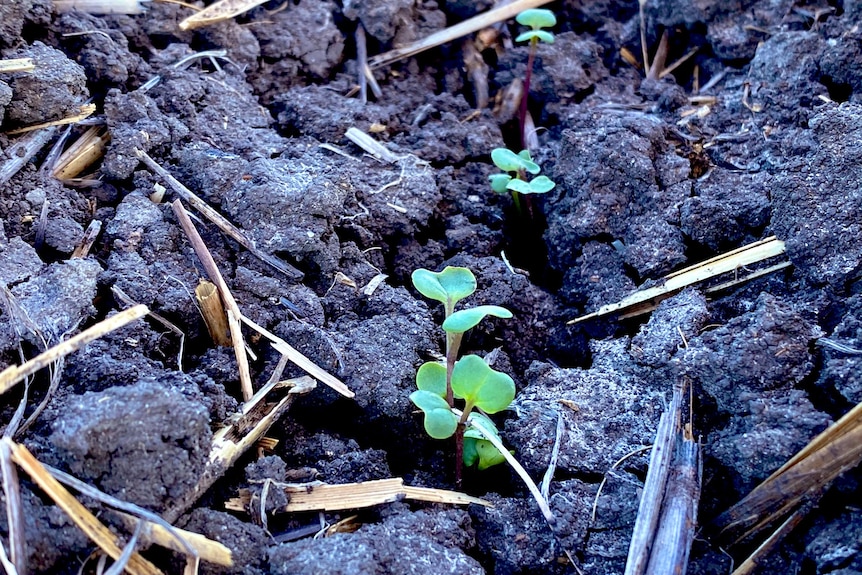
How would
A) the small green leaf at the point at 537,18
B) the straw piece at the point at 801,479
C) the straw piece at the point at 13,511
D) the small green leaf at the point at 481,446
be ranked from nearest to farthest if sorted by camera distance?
the straw piece at the point at 13,511 → the straw piece at the point at 801,479 → the small green leaf at the point at 481,446 → the small green leaf at the point at 537,18

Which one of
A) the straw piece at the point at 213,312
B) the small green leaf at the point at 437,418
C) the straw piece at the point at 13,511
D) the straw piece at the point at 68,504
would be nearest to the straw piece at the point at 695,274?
the small green leaf at the point at 437,418

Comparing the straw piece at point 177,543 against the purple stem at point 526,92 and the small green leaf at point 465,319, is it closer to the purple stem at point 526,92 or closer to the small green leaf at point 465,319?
the small green leaf at point 465,319

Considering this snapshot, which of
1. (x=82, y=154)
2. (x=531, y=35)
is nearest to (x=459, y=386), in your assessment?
(x=82, y=154)

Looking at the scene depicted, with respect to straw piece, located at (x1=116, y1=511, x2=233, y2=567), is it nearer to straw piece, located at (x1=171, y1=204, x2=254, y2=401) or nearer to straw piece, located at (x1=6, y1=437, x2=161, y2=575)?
straw piece, located at (x1=6, y1=437, x2=161, y2=575)

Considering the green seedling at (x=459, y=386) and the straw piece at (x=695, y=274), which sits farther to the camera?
the straw piece at (x=695, y=274)

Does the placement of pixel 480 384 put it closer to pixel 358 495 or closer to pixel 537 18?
pixel 358 495

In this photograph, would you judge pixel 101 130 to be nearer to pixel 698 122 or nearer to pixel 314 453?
pixel 314 453

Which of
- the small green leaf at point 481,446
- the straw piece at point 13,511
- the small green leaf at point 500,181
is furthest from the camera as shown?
the small green leaf at point 500,181

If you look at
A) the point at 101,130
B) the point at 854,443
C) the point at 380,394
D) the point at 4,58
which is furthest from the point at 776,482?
the point at 4,58
